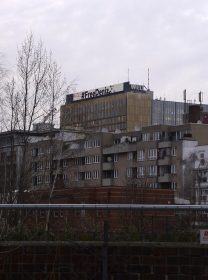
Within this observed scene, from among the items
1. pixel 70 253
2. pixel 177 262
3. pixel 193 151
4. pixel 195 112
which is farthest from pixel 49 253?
pixel 195 112

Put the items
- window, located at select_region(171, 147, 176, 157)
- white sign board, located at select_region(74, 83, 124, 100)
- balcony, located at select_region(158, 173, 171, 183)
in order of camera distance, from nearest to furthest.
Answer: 1. balcony, located at select_region(158, 173, 171, 183)
2. window, located at select_region(171, 147, 176, 157)
3. white sign board, located at select_region(74, 83, 124, 100)

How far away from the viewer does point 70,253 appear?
10.1 m

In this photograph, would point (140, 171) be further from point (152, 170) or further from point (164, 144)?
point (164, 144)

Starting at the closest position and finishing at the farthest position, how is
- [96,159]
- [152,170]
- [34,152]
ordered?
[34,152]
[152,170]
[96,159]

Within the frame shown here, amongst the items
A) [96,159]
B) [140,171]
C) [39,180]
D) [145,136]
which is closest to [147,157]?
[140,171]

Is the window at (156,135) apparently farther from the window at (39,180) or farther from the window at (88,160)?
the window at (39,180)

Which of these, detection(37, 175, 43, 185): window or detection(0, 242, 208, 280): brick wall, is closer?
detection(0, 242, 208, 280): brick wall

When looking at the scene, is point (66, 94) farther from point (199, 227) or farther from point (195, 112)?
point (195, 112)

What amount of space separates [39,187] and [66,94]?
4.83m

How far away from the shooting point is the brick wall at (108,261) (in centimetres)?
1002

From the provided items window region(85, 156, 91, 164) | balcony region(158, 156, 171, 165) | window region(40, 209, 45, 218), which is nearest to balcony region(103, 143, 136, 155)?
balcony region(158, 156, 171, 165)

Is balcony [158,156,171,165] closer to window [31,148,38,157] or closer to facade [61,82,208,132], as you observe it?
facade [61,82,208,132]

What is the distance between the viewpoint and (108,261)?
10086 millimetres

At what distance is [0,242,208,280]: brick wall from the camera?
10016mm
